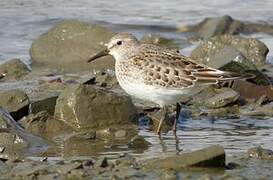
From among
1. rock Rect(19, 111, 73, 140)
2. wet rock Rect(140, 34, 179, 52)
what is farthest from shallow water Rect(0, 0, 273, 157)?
rock Rect(19, 111, 73, 140)

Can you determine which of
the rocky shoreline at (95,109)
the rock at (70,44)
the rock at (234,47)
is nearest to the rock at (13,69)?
the rocky shoreline at (95,109)

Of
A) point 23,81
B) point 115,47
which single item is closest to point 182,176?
point 115,47

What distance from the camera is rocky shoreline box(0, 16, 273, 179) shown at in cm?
754

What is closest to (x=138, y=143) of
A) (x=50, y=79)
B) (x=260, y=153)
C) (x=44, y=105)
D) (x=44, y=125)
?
(x=44, y=125)

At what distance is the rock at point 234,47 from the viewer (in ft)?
41.5

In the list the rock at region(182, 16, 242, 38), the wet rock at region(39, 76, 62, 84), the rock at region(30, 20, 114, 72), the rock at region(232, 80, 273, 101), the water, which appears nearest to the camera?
the rock at region(232, 80, 273, 101)

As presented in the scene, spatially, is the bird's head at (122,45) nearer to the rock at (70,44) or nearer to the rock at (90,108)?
the rock at (90,108)

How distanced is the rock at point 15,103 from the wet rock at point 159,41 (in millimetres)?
5067

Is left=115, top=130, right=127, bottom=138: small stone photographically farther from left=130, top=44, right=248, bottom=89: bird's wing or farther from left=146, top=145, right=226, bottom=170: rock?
left=146, top=145, right=226, bottom=170: rock

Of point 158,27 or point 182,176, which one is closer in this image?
point 182,176

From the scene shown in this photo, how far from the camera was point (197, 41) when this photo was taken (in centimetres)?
1591

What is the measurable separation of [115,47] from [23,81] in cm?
250

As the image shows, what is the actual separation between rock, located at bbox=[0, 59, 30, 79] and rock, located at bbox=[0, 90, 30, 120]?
2.32m

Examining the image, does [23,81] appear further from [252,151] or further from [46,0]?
[46,0]
